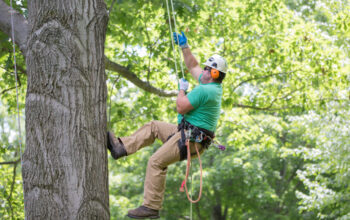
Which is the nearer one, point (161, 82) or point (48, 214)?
point (48, 214)

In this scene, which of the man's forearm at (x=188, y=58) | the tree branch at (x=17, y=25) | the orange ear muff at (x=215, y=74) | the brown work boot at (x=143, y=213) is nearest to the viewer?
the tree branch at (x=17, y=25)

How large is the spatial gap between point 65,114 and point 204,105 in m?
1.49

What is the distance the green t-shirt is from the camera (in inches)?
157

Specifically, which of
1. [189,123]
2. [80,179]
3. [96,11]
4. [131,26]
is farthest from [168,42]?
[80,179]

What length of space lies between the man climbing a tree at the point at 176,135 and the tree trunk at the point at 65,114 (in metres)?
0.75

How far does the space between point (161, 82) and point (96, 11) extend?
616 centimetres

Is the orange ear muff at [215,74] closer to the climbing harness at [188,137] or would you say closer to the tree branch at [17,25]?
the climbing harness at [188,137]

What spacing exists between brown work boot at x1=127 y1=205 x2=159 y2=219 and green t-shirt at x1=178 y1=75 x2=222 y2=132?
91cm

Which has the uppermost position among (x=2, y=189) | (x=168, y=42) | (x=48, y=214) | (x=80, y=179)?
(x=168, y=42)

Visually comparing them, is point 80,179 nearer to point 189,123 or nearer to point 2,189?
point 189,123

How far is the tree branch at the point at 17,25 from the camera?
11.2 feet

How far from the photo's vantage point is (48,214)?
2859 mm

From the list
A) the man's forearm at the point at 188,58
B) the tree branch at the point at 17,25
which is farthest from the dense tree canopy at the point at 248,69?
the tree branch at the point at 17,25

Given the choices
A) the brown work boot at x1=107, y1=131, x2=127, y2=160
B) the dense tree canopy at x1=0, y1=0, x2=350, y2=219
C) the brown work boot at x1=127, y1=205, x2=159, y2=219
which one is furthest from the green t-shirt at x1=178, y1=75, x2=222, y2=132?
the dense tree canopy at x1=0, y1=0, x2=350, y2=219
